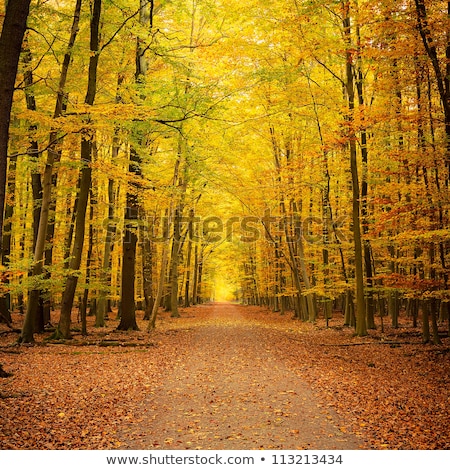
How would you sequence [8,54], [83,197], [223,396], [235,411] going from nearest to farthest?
[8,54]
[235,411]
[223,396]
[83,197]

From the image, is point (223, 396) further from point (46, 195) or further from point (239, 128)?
point (239, 128)

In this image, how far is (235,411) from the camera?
7.07 metres

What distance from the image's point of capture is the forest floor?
5.78 meters

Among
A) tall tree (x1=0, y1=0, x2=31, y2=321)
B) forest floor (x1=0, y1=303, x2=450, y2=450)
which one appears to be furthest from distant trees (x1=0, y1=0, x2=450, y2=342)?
forest floor (x1=0, y1=303, x2=450, y2=450)

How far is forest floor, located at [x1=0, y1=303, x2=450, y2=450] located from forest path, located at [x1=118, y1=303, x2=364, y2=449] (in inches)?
0.8

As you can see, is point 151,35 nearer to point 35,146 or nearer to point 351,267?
point 35,146

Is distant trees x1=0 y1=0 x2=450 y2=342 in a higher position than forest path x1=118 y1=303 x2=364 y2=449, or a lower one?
higher

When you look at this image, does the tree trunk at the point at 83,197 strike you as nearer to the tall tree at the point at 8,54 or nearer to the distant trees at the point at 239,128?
the distant trees at the point at 239,128

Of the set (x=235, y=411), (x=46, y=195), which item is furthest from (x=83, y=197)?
(x=235, y=411)

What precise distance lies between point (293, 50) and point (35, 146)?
37.4ft

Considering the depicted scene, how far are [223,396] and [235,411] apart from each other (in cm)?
107

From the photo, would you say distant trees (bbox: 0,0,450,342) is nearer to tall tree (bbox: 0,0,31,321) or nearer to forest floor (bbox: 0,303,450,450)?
tall tree (bbox: 0,0,31,321)

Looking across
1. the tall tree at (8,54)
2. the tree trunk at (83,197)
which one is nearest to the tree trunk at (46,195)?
the tree trunk at (83,197)
